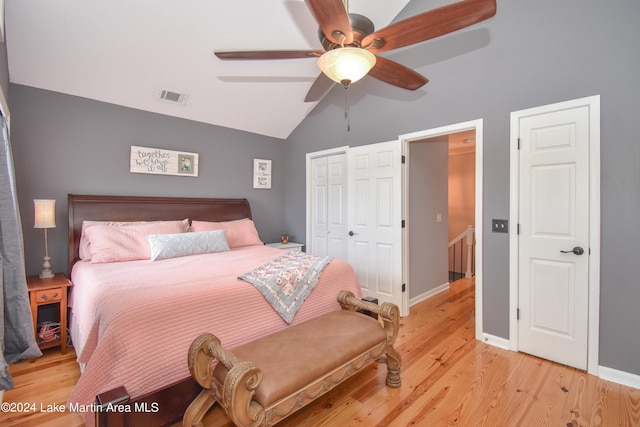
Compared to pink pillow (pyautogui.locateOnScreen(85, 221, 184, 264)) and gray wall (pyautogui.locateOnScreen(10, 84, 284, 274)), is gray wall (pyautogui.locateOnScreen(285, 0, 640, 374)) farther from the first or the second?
pink pillow (pyautogui.locateOnScreen(85, 221, 184, 264))

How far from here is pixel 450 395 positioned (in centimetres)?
198

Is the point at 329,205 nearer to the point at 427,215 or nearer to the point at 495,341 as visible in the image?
the point at 427,215

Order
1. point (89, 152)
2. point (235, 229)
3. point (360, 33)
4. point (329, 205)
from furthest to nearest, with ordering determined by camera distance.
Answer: point (329, 205) < point (235, 229) < point (89, 152) < point (360, 33)

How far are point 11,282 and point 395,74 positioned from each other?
109 inches

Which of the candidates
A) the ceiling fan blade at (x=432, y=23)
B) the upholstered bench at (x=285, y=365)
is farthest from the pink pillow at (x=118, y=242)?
the ceiling fan blade at (x=432, y=23)

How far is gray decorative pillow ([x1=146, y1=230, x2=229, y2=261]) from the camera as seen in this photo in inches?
111

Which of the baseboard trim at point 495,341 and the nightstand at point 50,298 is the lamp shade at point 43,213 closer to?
the nightstand at point 50,298

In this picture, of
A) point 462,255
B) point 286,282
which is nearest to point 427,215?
point 462,255

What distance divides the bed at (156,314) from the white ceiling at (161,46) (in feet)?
4.16

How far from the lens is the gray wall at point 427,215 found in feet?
12.0

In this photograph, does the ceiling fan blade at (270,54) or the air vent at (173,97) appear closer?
the ceiling fan blade at (270,54)

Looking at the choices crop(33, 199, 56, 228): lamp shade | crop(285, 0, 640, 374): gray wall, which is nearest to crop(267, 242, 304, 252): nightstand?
crop(285, 0, 640, 374): gray wall

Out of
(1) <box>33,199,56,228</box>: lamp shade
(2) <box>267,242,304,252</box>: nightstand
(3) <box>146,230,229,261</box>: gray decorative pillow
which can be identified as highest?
(1) <box>33,199,56,228</box>: lamp shade

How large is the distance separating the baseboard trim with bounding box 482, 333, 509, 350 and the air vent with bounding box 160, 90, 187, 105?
4.02m
